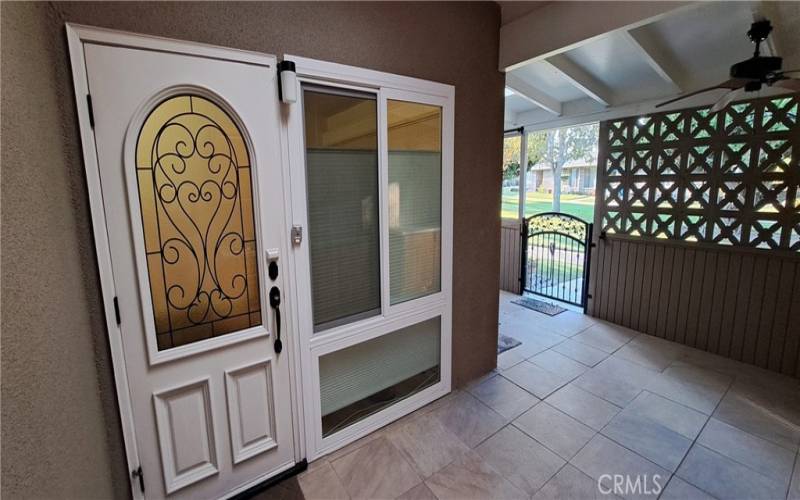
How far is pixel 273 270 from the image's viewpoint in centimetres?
174

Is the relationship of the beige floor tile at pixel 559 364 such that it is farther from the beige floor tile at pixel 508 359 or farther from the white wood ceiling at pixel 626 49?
the white wood ceiling at pixel 626 49

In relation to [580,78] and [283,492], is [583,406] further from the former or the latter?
[580,78]

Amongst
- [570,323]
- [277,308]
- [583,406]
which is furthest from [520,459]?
[570,323]

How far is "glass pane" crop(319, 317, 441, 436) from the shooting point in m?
2.11

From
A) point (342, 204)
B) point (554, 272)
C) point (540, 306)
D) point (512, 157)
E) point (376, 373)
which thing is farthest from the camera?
point (512, 157)

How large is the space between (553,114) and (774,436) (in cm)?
370

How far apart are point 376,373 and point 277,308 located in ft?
2.89

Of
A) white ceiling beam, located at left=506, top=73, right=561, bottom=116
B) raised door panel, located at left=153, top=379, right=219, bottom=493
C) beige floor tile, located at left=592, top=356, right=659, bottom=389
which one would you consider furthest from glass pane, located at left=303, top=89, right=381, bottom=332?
white ceiling beam, located at left=506, top=73, right=561, bottom=116

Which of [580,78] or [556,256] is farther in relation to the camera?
[556,256]

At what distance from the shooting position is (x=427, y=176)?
7.64 feet

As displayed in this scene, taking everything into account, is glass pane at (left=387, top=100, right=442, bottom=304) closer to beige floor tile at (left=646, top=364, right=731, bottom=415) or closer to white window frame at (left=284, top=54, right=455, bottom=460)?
white window frame at (left=284, top=54, right=455, bottom=460)

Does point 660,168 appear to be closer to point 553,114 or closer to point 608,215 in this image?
point 608,215

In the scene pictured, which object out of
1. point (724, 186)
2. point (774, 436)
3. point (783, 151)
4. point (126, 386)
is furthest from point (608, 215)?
point (126, 386)

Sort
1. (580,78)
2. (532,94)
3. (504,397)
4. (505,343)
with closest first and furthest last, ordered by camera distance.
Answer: (504,397)
(580,78)
(505,343)
(532,94)
